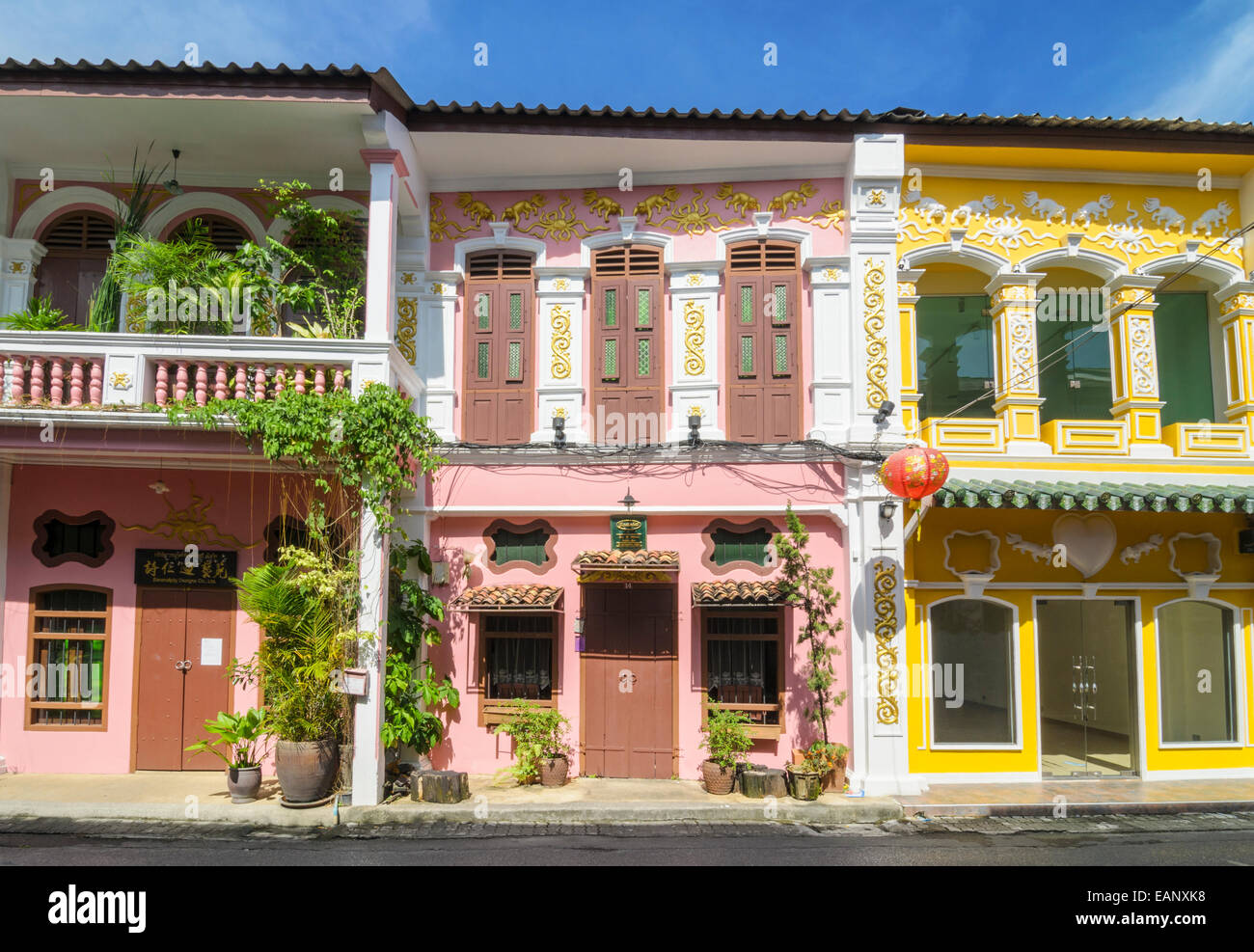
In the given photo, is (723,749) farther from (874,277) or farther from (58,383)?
(58,383)

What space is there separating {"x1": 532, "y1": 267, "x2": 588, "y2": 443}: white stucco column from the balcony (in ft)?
7.53

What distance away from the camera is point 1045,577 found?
10.9m

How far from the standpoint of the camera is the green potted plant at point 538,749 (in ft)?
32.9

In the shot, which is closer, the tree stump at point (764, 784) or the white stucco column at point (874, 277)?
the tree stump at point (764, 784)

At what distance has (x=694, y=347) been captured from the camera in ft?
36.2

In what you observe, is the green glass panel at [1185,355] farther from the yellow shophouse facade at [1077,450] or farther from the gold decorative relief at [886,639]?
the gold decorative relief at [886,639]

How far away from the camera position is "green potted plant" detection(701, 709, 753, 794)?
9.78m

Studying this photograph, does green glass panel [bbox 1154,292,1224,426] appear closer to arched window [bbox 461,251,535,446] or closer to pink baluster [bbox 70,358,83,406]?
arched window [bbox 461,251,535,446]

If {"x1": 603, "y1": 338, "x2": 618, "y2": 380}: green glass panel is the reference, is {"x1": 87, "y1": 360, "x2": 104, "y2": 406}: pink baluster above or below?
below

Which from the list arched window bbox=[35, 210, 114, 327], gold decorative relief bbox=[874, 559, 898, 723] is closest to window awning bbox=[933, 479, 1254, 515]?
gold decorative relief bbox=[874, 559, 898, 723]

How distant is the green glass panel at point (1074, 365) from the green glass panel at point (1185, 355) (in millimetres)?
817

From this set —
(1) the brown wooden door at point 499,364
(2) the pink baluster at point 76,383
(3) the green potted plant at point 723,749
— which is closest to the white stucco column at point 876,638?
(3) the green potted plant at point 723,749

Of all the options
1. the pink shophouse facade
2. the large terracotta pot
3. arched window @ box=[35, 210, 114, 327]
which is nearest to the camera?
the large terracotta pot

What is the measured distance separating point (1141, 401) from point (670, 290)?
21.4ft
